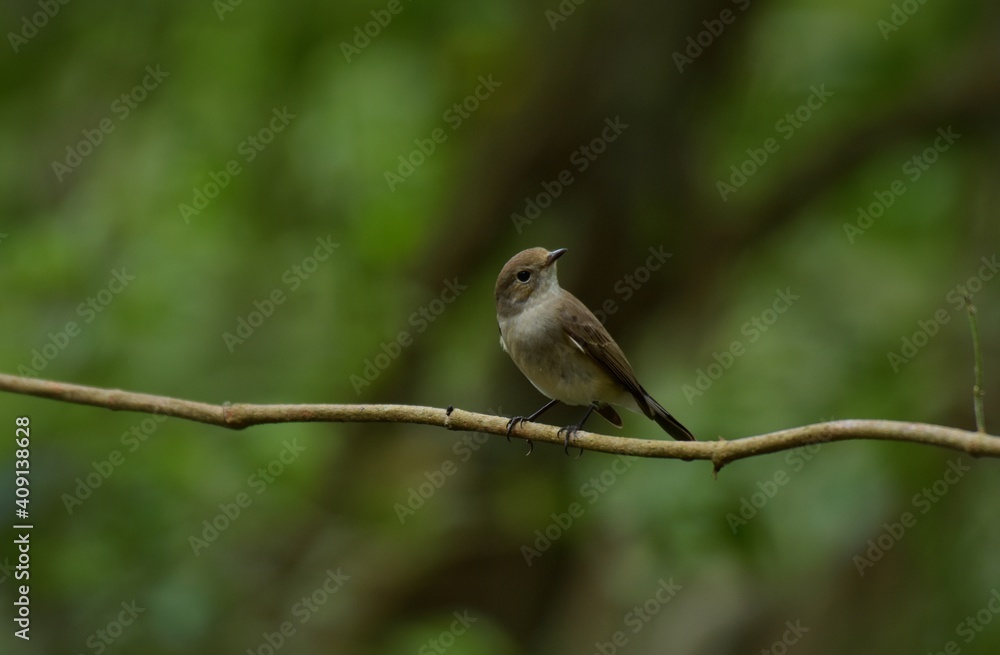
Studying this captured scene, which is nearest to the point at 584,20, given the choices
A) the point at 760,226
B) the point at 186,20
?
the point at 760,226

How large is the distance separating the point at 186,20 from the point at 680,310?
4505 mm
